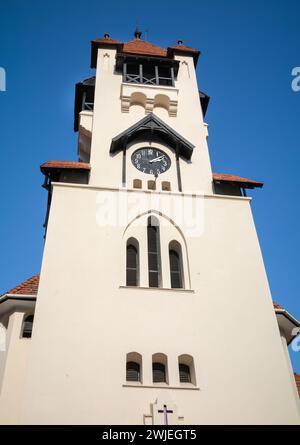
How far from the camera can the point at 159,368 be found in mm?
14789

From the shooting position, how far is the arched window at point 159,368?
14.5 metres

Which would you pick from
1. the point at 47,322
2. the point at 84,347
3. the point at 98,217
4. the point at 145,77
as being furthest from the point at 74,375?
the point at 145,77

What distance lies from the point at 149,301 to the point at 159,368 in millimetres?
2120

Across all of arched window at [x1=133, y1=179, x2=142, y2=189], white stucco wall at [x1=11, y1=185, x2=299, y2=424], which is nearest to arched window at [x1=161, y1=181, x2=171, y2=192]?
arched window at [x1=133, y1=179, x2=142, y2=189]

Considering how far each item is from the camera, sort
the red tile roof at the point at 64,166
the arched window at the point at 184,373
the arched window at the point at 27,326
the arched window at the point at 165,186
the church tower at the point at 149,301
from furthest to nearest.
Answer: the arched window at the point at 165,186
the red tile roof at the point at 64,166
the arched window at the point at 27,326
the arched window at the point at 184,373
the church tower at the point at 149,301

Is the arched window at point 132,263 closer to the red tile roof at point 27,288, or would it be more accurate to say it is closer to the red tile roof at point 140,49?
the red tile roof at point 27,288

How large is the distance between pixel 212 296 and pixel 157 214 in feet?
13.3

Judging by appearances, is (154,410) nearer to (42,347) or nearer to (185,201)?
(42,347)

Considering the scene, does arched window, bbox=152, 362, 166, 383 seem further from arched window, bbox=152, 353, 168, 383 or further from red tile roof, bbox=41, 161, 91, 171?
red tile roof, bbox=41, 161, 91, 171

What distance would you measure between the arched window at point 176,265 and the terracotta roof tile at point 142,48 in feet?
43.3

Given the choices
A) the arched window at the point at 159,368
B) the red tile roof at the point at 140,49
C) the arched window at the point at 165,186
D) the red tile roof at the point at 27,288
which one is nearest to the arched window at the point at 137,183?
the arched window at the point at 165,186

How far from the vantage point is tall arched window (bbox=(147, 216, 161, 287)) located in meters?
17.1

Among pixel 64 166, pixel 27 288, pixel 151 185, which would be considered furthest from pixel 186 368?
pixel 64 166

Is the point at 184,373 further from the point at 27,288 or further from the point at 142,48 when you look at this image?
the point at 142,48
